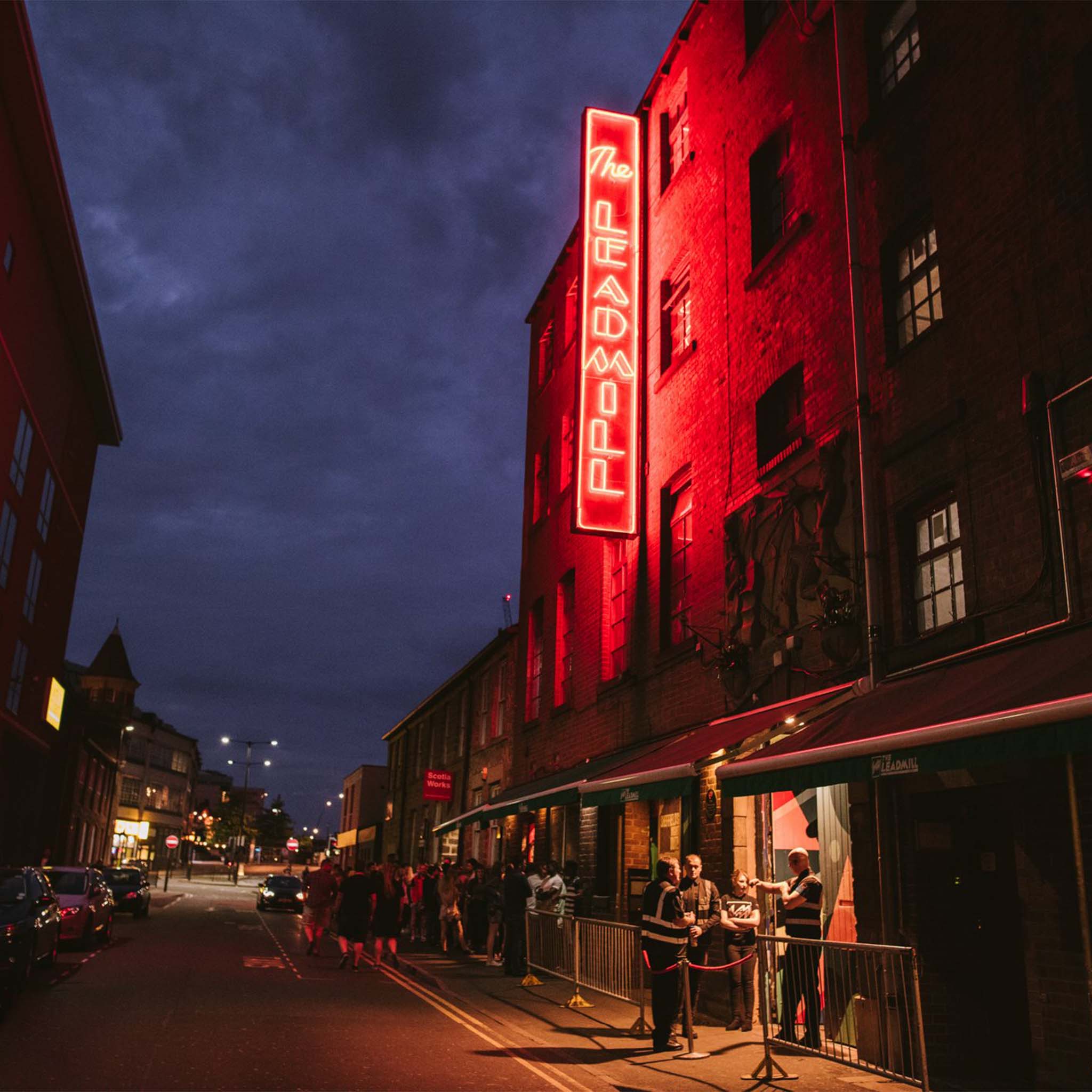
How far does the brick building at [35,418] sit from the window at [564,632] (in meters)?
19.3

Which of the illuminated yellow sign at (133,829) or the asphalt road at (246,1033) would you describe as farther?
the illuminated yellow sign at (133,829)

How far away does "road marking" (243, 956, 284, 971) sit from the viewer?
1703 centimetres

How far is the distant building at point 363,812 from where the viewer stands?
176 feet

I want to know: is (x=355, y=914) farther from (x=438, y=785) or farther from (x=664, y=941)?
(x=438, y=785)

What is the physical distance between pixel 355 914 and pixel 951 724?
1211cm

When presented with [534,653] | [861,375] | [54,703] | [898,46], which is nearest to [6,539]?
[54,703]

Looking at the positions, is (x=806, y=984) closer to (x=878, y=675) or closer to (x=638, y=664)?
(x=878, y=675)

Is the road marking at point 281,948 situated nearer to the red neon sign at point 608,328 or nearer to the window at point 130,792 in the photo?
the red neon sign at point 608,328

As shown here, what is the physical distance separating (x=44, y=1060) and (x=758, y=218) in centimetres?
1316

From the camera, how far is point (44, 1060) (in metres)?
8.43

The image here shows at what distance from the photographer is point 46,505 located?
4066 centimetres

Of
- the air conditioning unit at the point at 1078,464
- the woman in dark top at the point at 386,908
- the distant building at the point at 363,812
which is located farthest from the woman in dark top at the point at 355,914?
the distant building at the point at 363,812

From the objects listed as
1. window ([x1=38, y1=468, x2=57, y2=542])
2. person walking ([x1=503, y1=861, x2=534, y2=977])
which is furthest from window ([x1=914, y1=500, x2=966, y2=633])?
window ([x1=38, y1=468, x2=57, y2=542])

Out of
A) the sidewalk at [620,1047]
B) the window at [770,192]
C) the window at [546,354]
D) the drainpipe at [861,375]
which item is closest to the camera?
the sidewalk at [620,1047]
